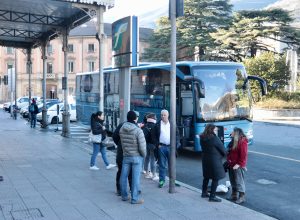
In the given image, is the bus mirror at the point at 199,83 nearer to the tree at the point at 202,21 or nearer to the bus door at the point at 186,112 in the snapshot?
the bus door at the point at 186,112

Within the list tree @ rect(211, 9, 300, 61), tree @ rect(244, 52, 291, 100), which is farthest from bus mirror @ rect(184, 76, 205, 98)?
tree @ rect(211, 9, 300, 61)

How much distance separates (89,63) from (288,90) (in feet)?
158

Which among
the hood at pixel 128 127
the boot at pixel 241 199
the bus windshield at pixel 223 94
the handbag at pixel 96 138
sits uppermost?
the bus windshield at pixel 223 94

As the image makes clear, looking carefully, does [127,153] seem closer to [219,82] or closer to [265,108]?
[219,82]

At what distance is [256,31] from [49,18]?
84.8 ft

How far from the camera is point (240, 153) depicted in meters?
8.26

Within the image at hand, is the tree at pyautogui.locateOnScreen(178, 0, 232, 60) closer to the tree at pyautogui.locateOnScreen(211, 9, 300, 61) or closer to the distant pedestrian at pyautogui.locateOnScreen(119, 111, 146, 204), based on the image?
the tree at pyautogui.locateOnScreen(211, 9, 300, 61)

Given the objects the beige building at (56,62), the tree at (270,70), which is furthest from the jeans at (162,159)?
the beige building at (56,62)

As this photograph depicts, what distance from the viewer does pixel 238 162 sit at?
27.2 ft

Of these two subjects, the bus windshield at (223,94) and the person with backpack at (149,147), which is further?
the bus windshield at (223,94)

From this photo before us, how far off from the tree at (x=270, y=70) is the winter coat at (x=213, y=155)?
28.9 m

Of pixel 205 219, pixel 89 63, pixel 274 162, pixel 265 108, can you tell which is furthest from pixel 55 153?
pixel 89 63

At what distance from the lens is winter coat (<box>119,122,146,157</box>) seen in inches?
304

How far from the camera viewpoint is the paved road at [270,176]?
8305 mm
